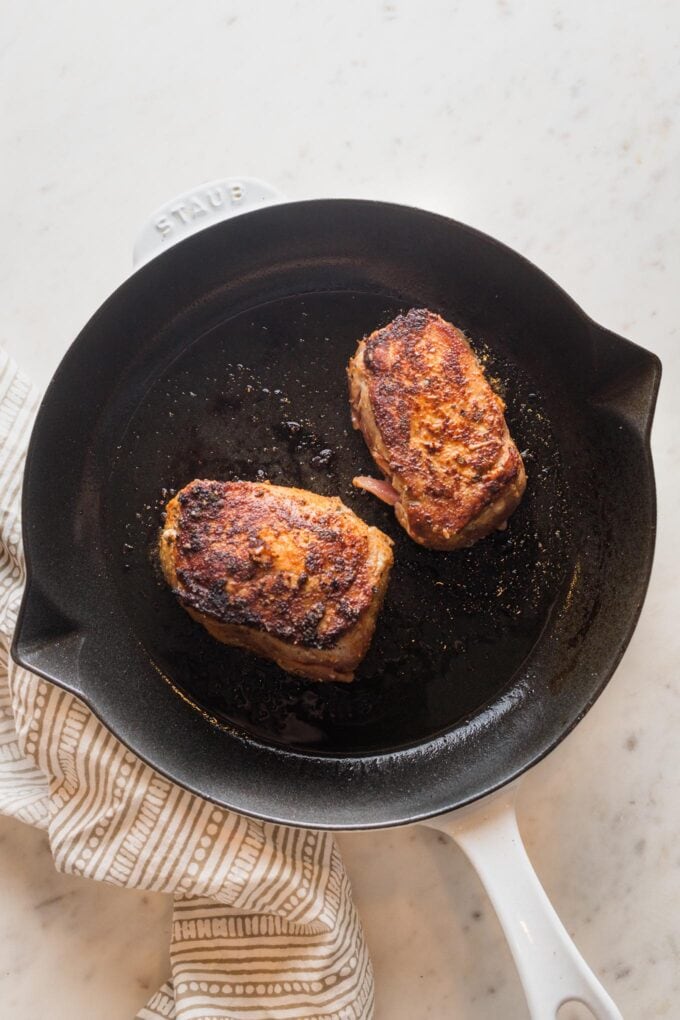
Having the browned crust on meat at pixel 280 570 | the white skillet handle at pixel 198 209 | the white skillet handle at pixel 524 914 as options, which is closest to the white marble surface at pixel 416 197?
the white skillet handle at pixel 198 209

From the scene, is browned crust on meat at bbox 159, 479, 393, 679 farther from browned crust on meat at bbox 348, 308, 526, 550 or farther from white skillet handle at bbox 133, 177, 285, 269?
white skillet handle at bbox 133, 177, 285, 269

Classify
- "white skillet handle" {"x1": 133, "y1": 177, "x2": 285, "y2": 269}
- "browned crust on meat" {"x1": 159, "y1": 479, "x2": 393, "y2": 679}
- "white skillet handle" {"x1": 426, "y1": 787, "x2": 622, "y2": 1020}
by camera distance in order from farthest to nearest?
"white skillet handle" {"x1": 133, "y1": 177, "x2": 285, "y2": 269} < "browned crust on meat" {"x1": 159, "y1": 479, "x2": 393, "y2": 679} < "white skillet handle" {"x1": 426, "y1": 787, "x2": 622, "y2": 1020}

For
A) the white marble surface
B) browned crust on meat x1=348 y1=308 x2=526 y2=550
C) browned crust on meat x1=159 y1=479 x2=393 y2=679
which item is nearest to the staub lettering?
the white marble surface

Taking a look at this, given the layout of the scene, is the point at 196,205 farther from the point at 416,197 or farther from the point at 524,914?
the point at 524,914

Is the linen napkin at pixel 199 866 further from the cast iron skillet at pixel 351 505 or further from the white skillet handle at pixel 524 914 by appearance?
the white skillet handle at pixel 524 914

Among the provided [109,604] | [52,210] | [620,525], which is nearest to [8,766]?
[109,604]
